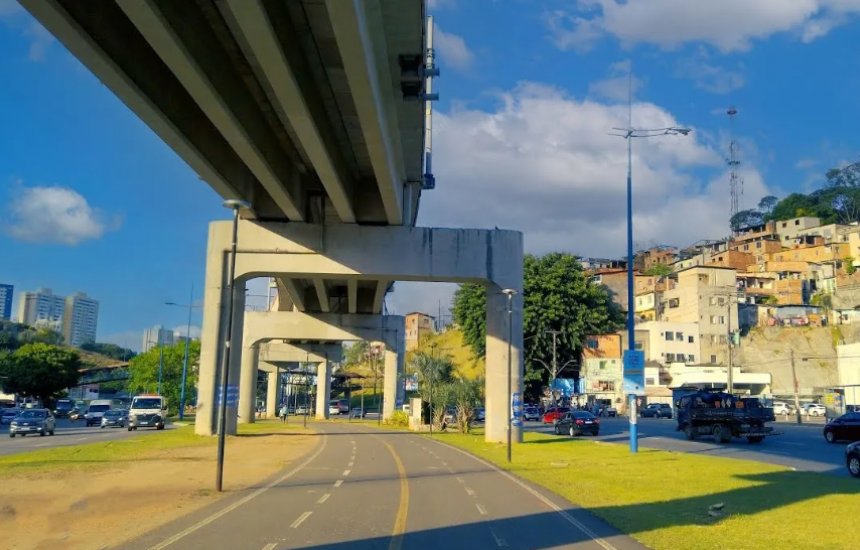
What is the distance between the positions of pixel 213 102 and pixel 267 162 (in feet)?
20.0

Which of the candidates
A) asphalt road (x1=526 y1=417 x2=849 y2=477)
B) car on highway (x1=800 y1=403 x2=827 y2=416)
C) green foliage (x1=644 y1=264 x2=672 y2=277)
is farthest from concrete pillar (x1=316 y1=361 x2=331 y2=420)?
green foliage (x1=644 y1=264 x2=672 y2=277)

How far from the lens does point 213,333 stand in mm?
34938

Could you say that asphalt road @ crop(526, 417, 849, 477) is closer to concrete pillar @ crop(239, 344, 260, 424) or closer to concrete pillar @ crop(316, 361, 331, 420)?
concrete pillar @ crop(239, 344, 260, 424)

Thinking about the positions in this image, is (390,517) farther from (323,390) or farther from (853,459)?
(323,390)

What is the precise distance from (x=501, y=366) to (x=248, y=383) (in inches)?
1146

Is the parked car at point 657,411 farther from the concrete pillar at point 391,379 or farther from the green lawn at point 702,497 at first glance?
the green lawn at point 702,497

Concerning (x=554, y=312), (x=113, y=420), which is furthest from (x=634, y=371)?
(x=113, y=420)

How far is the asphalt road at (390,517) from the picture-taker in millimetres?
10336

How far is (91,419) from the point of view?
202 ft

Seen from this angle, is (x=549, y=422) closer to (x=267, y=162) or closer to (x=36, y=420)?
(x=36, y=420)

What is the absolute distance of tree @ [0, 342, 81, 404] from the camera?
3292 inches

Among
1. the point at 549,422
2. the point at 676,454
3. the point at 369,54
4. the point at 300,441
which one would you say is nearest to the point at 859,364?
the point at 549,422

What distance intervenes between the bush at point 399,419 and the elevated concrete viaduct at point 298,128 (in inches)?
808

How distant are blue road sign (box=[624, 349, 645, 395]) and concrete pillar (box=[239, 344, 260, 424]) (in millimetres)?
34428
